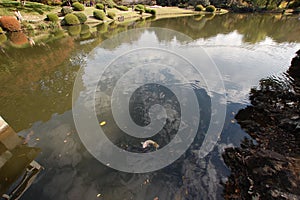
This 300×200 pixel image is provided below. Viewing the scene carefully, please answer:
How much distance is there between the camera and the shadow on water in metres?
2.85

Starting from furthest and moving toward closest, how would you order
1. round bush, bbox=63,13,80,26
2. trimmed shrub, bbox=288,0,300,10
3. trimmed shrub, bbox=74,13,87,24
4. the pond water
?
trimmed shrub, bbox=288,0,300,10
trimmed shrub, bbox=74,13,87,24
round bush, bbox=63,13,80,26
the pond water

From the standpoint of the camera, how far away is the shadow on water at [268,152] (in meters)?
2.85

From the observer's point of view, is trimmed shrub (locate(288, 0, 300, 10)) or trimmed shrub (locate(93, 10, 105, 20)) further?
trimmed shrub (locate(288, 0, 300, 10))

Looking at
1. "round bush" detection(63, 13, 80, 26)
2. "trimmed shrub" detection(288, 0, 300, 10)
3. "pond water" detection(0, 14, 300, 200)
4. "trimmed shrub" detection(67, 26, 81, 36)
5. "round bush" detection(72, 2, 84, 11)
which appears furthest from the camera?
"trimmed shrub" detection(288, 0, 300, 10)

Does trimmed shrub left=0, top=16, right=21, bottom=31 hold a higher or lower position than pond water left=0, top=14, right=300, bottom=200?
higher

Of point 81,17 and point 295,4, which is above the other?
point 295,4

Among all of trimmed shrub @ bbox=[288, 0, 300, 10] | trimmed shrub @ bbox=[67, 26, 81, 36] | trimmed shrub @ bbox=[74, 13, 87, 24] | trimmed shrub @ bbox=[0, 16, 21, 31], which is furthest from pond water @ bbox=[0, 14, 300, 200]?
trimmed shrub @ bbox=[288, 0, 300, 10]

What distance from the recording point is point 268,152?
3.54m

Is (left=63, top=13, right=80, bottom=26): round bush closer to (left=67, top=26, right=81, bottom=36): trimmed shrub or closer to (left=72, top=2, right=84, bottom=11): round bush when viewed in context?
(left=67, top=26, right=81, bottom=36): trimmed shrub

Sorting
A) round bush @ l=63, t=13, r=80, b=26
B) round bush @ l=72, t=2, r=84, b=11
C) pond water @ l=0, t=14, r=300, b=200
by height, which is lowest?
pond water @ l=0, t=14, r=300, b=200

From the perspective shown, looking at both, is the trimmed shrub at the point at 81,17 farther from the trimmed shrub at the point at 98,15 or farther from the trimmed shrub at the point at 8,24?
the trimmed shrub at the point at 8,24

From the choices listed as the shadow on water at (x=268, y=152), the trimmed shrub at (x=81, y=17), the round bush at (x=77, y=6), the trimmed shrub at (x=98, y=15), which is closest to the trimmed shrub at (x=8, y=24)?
the trimmed shrub at (x=81, y=17)

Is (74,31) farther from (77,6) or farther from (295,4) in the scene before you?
(295,4)

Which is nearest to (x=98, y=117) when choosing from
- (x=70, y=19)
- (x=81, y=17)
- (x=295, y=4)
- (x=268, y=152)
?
(x=268, y=152)
